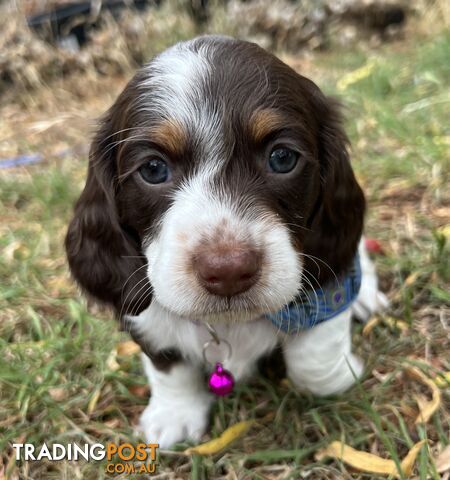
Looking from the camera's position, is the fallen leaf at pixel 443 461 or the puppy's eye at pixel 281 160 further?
the fallen leaf at pixel 443 461

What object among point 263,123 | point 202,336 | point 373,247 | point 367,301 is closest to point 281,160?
point 263,123

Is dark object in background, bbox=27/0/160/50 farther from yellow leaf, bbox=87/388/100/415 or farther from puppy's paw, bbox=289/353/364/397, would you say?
puppy's paw, bbox=289/353/364/397

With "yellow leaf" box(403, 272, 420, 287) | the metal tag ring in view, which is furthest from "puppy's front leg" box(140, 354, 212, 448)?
"yellow leaf" box(403, 272, 420, 287)

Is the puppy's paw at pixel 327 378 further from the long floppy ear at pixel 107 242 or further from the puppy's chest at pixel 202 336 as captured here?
the long floppy ear at pixel 107 242

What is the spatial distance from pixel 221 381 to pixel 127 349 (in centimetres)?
76

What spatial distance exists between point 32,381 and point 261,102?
1725 millimetres

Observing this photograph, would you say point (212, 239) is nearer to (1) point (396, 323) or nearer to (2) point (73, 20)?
(1) point (396, 323)

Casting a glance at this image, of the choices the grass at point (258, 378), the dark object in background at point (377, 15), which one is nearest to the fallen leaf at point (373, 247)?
the grass at point (258, 378)

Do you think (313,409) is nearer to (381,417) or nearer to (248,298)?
(381,417)

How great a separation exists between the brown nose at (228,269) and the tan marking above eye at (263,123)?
40 cm

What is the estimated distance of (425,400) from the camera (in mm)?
2498

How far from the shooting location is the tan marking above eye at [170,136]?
→ 76.4 inches

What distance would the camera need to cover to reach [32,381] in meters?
2.79

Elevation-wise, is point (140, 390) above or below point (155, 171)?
below
